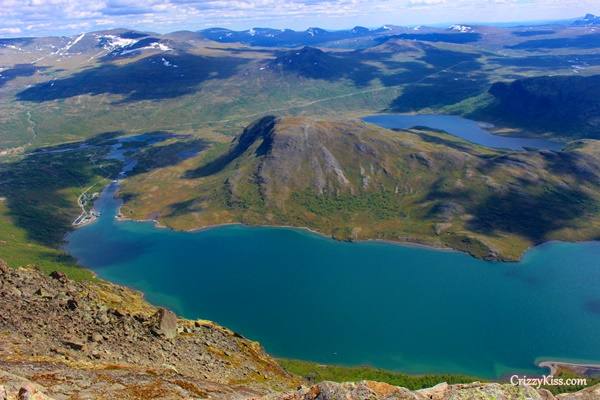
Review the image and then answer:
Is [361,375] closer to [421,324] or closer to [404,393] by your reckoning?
[421,324]

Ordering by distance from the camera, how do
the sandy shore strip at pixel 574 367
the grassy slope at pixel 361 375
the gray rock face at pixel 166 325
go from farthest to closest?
the sandy shore strip at pixel 574 367, the grassy slope at pixel 361 375, the gray rock face at pixel 166 325

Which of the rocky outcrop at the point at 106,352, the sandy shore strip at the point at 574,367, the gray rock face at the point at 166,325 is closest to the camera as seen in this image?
the rocky outcrop at the point at 106,352

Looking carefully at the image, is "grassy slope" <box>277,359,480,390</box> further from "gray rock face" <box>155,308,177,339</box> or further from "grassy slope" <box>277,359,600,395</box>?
"gray rock face" <box>155,308,177,339</box>

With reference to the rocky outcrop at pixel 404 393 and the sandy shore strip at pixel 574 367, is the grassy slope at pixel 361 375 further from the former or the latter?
the rocky outcrop at pixel 404 393

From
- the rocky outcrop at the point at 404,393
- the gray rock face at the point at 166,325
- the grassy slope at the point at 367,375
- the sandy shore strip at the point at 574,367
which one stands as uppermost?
the rocky outcrop at the point at 404,393

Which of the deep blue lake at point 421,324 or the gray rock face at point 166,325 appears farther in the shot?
the deep blue lake at point 421,324

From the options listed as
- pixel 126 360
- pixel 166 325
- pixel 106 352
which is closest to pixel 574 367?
pixel 166 325

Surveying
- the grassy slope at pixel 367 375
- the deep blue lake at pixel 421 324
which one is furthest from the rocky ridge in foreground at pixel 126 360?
the deep blue lake at pixel 421 324

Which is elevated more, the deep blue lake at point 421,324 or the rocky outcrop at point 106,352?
the rocky outcrop at point 106,352
